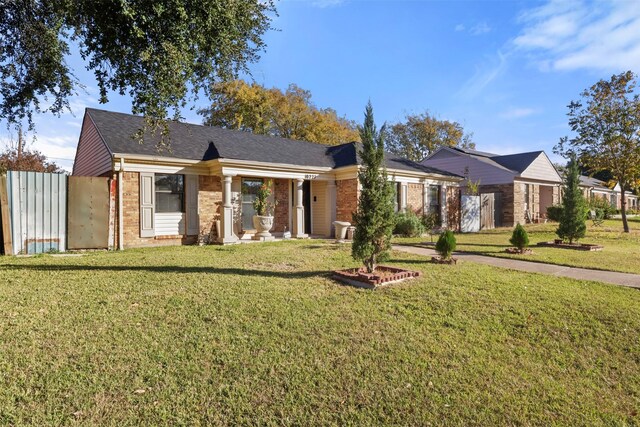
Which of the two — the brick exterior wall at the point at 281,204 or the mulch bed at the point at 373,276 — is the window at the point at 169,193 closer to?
the brick exterior wall at the point at 281,204

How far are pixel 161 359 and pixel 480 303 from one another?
14.8ft

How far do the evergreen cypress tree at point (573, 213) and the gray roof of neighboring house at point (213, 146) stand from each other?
6.24m

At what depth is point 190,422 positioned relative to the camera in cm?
279

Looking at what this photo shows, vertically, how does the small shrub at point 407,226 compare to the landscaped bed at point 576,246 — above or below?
above

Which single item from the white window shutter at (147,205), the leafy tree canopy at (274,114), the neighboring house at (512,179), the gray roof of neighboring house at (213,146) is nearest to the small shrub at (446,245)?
the gray roof of neighboring house at (213,146)

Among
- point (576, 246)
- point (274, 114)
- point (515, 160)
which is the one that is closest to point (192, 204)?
point (576, 246)

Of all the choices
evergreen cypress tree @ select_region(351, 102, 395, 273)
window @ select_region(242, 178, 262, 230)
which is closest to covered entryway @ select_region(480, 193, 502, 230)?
window @ select_region(242, 178, 262, 230)

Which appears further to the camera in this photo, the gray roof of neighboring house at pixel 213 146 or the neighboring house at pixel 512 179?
the neighboring house at pixel 512 179

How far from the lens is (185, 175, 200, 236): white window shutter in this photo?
40.3 feet

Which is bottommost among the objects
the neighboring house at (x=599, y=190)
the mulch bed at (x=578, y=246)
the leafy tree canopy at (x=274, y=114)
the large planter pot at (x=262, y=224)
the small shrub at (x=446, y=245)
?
the mulch bed at (x=578, y=246)

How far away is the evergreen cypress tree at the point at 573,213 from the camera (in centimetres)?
1173

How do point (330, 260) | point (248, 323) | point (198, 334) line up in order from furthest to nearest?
point (330, 260), point (248, 323), point (198, 334)

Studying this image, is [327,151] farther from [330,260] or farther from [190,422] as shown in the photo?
[190,422]

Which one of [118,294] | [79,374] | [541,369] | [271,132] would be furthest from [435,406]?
[271,132]
